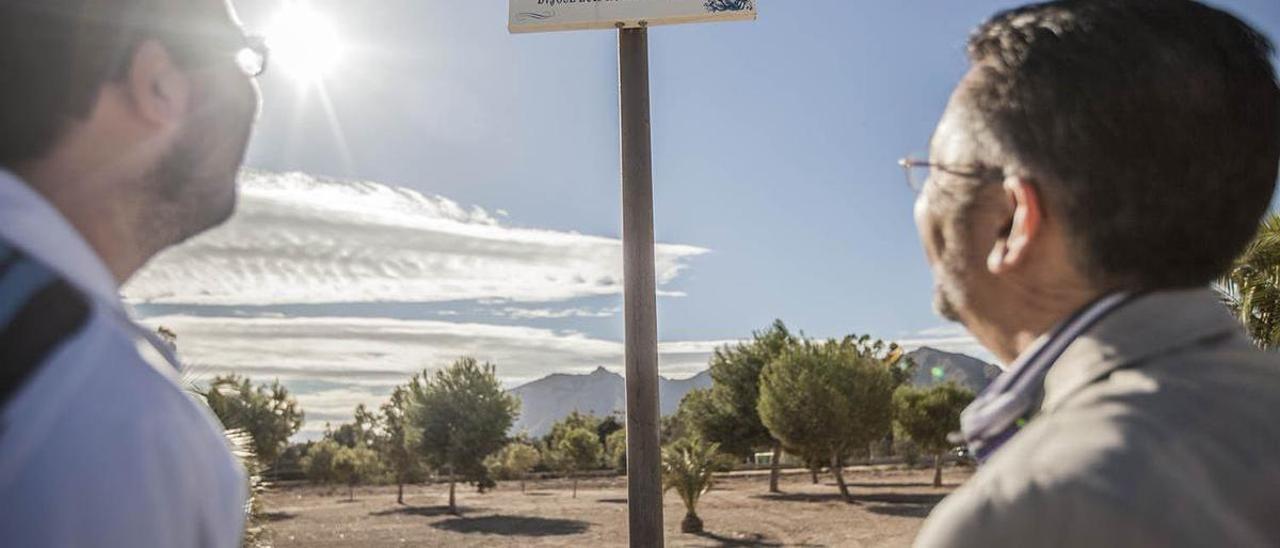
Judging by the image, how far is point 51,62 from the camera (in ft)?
2.25

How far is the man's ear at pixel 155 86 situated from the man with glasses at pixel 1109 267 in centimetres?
71

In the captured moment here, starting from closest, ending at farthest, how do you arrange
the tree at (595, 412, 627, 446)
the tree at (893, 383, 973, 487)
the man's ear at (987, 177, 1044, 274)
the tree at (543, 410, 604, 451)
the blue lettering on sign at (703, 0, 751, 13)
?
the man's ear at (987, 177, 1044, 274)
the blue lettering on sign at (703, 0, 751, 13)
the tree at (893, 383, 973, 487)
the tree at (543, 410, 604, 451)
the tree at (595, 412, 627, 446)

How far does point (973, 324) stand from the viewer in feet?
3.59

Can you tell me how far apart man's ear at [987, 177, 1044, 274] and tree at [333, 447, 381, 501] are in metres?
40.7

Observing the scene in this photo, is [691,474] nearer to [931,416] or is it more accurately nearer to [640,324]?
[931,416]

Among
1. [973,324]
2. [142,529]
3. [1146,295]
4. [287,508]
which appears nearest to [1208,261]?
[1146,295]

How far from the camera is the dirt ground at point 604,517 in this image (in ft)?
65.7

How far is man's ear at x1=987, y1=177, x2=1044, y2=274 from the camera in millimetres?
946

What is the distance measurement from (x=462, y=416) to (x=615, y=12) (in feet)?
97.2

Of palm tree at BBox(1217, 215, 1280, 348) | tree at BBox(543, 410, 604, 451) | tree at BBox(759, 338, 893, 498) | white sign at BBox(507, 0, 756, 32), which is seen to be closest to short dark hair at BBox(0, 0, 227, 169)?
white sign at BBox(507, 0, 756, 32)

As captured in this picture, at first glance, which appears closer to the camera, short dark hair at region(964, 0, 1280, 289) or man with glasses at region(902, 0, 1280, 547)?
man with glasses at region(902, 0, 1280, 547)

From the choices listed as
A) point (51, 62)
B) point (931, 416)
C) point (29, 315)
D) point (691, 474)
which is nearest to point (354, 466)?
point (931, 416)

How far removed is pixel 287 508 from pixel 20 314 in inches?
1429

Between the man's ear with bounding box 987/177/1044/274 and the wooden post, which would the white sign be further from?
the man's ear with bounding box 987/177/1044/274
